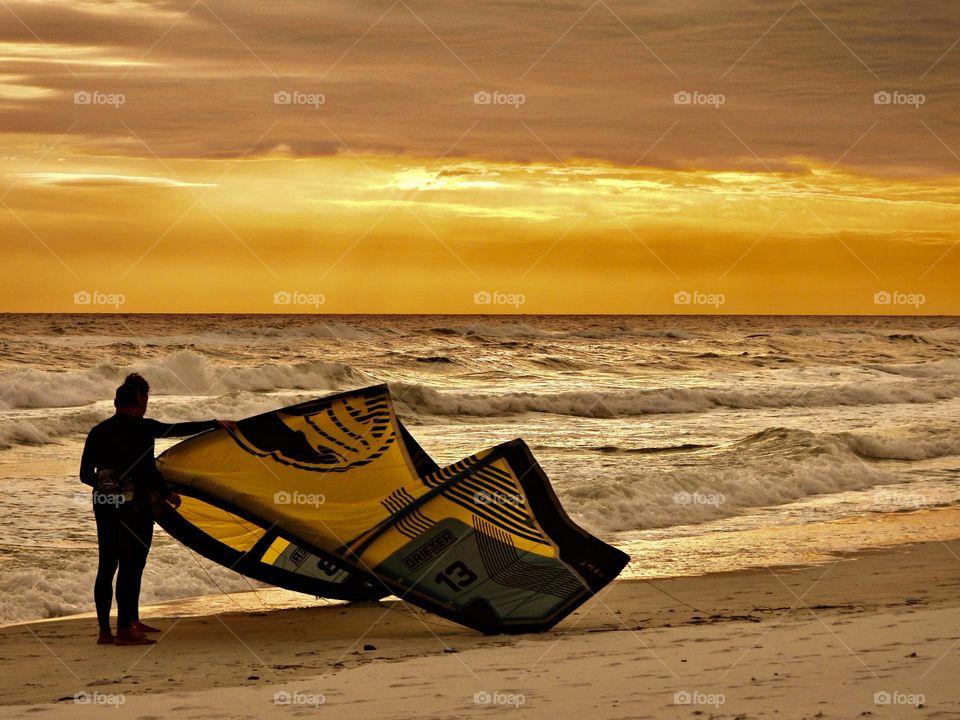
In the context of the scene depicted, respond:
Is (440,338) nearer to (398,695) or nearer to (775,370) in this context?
(775,370)

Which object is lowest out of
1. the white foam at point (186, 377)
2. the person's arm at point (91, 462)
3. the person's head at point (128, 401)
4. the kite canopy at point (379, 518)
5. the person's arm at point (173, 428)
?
the kite canopy at point (379, 518)

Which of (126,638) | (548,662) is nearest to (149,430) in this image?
(126,638)

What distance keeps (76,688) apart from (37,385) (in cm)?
2368

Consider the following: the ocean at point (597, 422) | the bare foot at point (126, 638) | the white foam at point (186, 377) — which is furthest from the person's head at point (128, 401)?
the white foam at point (186, 377)

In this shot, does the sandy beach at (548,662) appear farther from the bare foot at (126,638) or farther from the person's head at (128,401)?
the person's head at (128,401)

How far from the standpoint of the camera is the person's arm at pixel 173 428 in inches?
260

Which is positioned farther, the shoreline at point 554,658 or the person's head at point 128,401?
the person's head at point 128,401

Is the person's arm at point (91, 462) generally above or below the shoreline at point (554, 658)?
above

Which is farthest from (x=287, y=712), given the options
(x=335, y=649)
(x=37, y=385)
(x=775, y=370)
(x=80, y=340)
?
(x=80, y=340)

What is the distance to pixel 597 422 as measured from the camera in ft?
83.9

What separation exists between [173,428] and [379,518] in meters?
1.37

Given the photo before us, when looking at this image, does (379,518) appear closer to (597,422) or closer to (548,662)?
(548,662)

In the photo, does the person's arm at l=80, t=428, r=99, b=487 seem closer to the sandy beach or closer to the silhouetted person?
the silhouetted person

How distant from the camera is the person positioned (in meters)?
6.43
